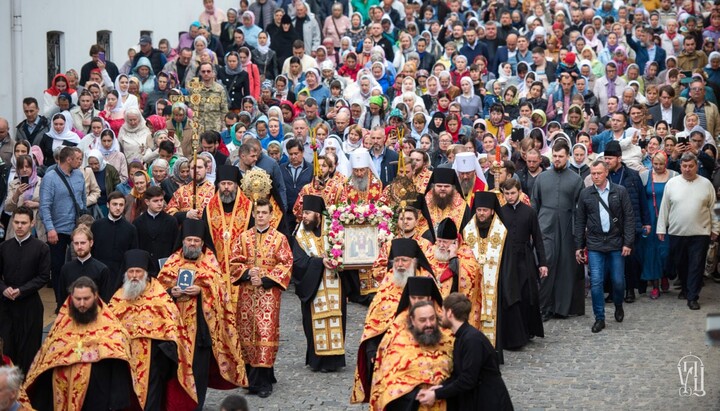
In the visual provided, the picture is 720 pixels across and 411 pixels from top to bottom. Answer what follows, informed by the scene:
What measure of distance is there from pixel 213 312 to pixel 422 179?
5.35 meters

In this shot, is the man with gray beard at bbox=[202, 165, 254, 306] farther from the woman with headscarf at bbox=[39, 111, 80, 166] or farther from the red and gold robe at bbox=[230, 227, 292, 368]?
the woman with headscarf at bbox=[39, 111, 80, 166]

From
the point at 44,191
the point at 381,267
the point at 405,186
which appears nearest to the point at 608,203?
the point at 405,186

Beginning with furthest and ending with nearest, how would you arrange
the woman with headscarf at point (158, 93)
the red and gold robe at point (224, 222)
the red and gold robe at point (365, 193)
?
the woman with headscarf at point (158, 93)
the red and gold robe at point (365, 193)
the red and gold robe at point (224, 222)

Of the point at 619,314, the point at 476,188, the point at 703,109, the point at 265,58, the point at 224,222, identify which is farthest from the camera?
the point at 265,58

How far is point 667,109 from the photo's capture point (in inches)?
862

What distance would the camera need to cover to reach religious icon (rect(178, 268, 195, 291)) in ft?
41.9

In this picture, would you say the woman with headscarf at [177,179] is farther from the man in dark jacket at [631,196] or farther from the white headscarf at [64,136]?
the man in dark jacket at [631,196]

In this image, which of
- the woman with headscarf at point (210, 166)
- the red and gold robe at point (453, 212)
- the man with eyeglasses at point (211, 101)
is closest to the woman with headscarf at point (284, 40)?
the man with eyeglasses at point (211, 101)

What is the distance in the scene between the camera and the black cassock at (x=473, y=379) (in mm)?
10156

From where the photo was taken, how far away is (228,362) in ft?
43.7

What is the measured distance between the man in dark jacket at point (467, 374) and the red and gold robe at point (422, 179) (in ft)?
23.2

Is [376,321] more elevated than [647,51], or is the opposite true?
[647,51]

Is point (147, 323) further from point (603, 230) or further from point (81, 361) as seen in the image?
point (603, 230)
